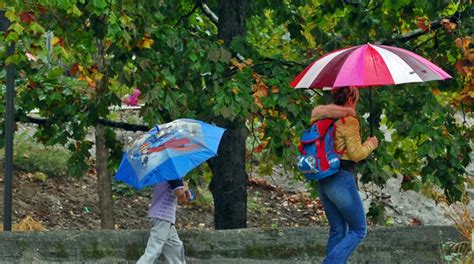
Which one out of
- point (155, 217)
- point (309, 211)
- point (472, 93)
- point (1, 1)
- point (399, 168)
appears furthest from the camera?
point (309, 211)

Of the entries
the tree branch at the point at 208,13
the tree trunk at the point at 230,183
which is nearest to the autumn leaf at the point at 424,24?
the tree trunk at the point at 230,183

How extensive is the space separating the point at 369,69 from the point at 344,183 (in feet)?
2.77

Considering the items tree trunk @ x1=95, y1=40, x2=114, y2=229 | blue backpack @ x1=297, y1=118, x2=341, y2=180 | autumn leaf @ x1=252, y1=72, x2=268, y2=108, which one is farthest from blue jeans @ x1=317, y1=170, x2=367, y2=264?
tree trunk @ x1=95, y1=40, x2=114, y2=229

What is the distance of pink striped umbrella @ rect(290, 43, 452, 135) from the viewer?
732 centimetres

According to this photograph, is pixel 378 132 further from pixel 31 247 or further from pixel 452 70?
pixel 31 247

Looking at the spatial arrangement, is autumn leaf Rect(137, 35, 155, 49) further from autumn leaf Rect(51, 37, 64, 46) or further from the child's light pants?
the child's light pants

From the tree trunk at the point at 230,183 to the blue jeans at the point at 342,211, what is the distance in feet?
12.2

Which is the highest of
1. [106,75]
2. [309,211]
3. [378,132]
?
[106,75]

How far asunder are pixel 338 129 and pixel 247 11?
4.89 meters

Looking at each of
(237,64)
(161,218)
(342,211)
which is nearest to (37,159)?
(237,64)

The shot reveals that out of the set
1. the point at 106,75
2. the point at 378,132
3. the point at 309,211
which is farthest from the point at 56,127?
the point at 309,211

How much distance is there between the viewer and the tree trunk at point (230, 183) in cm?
1145

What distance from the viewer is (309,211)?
17.7 meters

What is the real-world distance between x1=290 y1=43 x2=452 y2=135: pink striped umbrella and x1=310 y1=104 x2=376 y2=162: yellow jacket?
197 mm
